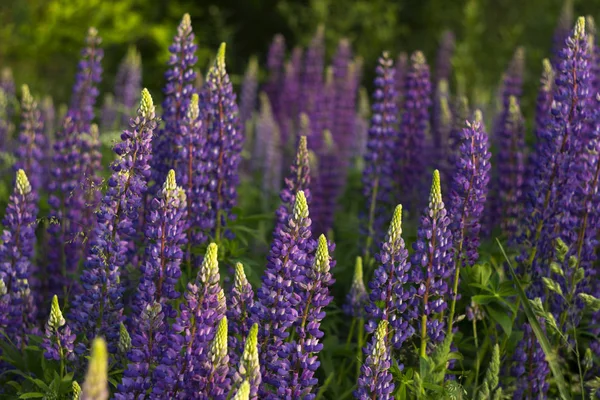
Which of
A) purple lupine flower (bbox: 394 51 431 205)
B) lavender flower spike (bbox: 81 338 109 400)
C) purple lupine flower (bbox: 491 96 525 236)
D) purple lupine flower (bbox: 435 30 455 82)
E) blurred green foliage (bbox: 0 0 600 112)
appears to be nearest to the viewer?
lavender flower spike (bbox: 81 338 109 400)

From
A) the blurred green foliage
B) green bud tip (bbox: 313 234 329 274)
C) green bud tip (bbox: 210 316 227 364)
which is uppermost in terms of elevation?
the blurred green foliage

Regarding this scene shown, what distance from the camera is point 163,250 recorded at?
345cm

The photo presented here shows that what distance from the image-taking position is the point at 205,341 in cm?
309

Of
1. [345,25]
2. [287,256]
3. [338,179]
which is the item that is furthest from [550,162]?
[345,25]

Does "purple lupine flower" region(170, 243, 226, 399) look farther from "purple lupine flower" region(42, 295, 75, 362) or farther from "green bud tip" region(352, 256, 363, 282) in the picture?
"green bud tip" region(352, 256, 363, 282)

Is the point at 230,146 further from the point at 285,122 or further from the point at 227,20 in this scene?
the point at 227,20

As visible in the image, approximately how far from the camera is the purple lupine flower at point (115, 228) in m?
3.59

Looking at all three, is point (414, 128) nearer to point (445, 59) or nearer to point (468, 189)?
point (468, 189)

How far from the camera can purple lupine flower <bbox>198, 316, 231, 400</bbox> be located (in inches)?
114

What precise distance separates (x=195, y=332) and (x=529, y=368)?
5.86 ft

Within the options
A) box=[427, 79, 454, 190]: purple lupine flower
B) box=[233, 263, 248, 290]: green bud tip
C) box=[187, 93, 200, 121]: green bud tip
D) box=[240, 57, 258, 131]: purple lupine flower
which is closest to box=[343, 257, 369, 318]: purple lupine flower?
box=[233, 263, 248, 290]: green bud tip

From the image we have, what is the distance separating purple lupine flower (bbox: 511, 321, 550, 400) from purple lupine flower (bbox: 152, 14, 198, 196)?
78.9 inches

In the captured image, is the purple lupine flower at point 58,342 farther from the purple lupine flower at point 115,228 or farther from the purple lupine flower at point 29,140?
the purple lupine flower at point 29,140

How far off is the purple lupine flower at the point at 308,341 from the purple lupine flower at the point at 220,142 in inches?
49.0
